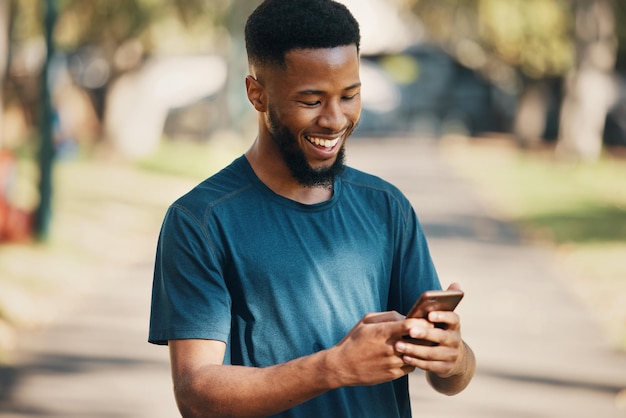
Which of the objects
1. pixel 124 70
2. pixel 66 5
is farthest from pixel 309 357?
pixel 124 70

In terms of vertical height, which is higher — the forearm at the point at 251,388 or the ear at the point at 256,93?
the ear at the point at 256,93

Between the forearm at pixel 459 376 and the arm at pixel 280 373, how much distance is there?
0.23m

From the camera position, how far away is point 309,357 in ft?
7.64

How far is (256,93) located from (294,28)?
185 mm

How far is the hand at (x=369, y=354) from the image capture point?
2.26m

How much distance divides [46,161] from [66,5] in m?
8.37

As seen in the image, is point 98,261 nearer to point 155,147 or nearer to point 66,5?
point 66,5

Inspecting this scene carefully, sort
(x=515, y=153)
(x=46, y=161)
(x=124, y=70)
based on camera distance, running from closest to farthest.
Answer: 1. (x=46, y=161)
2. (x=124, y=70)
3. (x=515, y=153)

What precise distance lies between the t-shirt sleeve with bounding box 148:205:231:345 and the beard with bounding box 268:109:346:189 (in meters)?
0.26

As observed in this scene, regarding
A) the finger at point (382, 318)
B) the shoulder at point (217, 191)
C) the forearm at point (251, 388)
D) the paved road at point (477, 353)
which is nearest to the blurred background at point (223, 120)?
the paved road at point (477, 353)

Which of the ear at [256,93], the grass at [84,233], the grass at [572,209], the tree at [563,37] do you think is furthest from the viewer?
the tree at [563,37]

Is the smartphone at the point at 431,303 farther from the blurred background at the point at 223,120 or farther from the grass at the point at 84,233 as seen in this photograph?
the grass at the point at 84,233

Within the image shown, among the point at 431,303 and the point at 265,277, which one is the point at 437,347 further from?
the point at 265,277

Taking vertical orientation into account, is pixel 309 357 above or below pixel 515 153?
below
